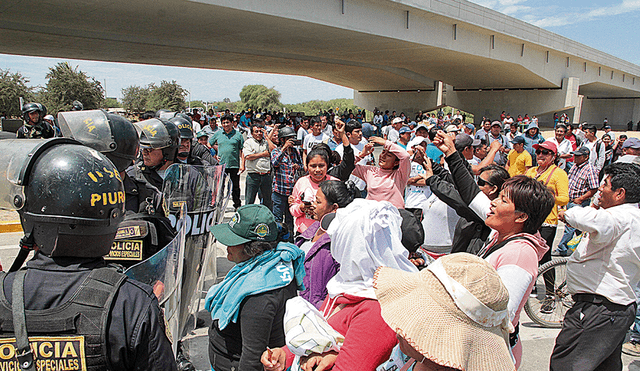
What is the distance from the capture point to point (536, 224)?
8.00ft

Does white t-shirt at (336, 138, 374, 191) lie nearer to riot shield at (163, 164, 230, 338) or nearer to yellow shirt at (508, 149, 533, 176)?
riot shield at (163, 164, 230, 338)

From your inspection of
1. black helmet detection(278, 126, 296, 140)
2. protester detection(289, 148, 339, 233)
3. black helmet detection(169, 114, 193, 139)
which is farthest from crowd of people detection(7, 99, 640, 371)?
black helmet detection(278, 126, 296, 140)

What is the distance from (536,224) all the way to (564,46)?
115 ft

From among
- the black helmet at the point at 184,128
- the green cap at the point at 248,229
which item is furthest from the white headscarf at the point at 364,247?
the black helmet at the point at 184,128

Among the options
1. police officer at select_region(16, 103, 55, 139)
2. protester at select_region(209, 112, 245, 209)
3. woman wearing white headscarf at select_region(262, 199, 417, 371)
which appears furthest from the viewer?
police officer at select_region(16, 103, 55, 139)

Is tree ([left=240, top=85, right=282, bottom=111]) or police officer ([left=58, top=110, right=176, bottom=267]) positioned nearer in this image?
police officer ([left=58, top=110, right=176, bottom=267])

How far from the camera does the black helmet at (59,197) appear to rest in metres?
1.45

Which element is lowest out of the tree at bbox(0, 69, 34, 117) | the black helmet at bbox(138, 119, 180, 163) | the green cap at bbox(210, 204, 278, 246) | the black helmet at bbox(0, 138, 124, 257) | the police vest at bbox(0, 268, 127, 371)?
the police vest at bbox(0, 268, 127, 371)

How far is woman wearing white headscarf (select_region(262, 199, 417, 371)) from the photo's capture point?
5.75ft

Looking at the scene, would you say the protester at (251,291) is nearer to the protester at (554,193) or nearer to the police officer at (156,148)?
the police officer at (156,148)

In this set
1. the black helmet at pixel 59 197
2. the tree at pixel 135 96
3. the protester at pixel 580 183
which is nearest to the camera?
the black helmet at pixel 59 197

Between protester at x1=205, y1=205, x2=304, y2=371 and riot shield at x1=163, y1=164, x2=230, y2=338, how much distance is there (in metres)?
1.14

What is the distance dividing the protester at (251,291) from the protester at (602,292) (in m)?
1.93

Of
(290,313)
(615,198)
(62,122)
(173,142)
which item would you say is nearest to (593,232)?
(615,198)
